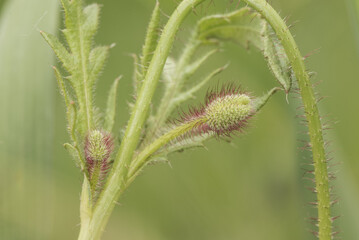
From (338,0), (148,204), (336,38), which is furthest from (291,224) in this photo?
(338,0)

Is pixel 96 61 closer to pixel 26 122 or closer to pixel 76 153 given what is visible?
pixel 76 153

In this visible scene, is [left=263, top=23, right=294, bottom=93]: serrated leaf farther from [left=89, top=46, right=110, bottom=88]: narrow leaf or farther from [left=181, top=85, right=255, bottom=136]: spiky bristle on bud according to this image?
[left=89, top=46, right=110, bottom=88]: narrow leaf

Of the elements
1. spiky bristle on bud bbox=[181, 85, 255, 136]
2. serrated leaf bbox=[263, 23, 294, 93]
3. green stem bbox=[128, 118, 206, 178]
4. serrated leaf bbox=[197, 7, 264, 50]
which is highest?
serrated leaf bbox=[197, 7, 264, 50]

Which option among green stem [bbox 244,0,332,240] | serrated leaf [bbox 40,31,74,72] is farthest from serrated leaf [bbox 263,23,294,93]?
serrated leaf [bbox 40,31,74,72]

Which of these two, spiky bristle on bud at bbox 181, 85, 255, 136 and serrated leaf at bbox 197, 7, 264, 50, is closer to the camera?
spiky bristle on bud at bbox 181, 85, 255, 136

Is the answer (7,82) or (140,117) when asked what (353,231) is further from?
(7,82)

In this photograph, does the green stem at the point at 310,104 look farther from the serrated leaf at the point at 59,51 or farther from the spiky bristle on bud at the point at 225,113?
the serrated leaf at the point at 59,51

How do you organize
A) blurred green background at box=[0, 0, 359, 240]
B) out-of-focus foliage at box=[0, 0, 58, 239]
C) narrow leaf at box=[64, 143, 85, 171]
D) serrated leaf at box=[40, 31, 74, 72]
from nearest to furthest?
narrow leaf at box=[64, 143, 85, 171] → serrated leaf at box=[40, 31, 74, 72] → out-of-focus foliage at box=[0, 0, 58, 239] → blurred green background at box=[0, 0, 359, 240]

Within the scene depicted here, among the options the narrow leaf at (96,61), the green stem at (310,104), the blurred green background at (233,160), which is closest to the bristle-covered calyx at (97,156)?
the narrow leaf at (96,61)
